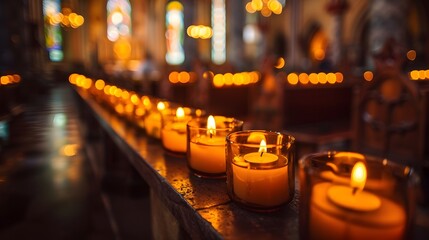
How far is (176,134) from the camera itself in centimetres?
132

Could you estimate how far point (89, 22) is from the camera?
20984mm

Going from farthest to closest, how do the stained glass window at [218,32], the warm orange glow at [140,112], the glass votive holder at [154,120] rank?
1. the stained glass window at [218,32]
2. the warm orange glow at [140,112]
3. the glass votive holder at [154,120]

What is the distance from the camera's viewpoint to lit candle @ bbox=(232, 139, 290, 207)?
31.9 inches

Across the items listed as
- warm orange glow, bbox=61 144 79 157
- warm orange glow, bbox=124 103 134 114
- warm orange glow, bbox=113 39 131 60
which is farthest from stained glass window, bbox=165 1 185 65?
warm orange glow, bbox=124 103 134 114

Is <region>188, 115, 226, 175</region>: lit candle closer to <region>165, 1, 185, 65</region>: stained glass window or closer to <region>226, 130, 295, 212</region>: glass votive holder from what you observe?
<region>226, 130, 295, 212</region>: glass votive holder

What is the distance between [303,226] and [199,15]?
2114cm

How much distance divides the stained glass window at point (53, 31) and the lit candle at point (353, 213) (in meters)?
20.7

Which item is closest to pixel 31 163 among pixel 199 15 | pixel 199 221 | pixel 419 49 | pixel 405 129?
pixel 199 221

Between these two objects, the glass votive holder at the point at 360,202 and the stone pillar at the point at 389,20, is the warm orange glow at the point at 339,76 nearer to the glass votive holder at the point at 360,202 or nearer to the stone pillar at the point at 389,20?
the stone pillar at the point at 389,20

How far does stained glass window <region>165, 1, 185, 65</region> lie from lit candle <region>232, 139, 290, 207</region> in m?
19.0

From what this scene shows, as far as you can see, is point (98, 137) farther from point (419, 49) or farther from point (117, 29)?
point (117, 29)

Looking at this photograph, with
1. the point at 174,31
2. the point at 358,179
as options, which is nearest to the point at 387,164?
the point at 358,179

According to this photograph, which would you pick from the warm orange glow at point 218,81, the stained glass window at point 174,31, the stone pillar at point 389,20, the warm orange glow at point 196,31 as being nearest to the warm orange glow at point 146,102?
the warm orange glow at point 218,81

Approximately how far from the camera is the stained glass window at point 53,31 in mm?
19047
